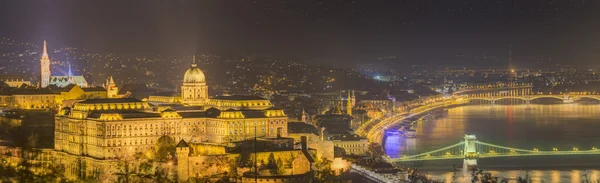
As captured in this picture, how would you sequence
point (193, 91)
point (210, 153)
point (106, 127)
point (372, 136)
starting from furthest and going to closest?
1. point (372, 136)
2. point (193, 91)
3. point (106, 127)
4. point (210, 153)

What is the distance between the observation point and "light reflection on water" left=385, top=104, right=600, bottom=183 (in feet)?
95.4

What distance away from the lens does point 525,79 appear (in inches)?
3844

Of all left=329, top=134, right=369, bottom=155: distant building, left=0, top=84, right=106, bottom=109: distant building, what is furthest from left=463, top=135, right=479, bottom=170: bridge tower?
left=0, top=84, right=106, bottom=109: distant building

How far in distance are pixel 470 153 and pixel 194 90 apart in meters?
8.25

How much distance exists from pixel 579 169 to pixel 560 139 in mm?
10792

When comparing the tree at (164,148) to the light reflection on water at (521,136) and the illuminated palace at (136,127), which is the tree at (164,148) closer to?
the illuminated palace at (136,127)

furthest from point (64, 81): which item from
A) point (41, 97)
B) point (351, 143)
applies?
point (351, 143)

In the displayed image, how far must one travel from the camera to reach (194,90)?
94.1ft

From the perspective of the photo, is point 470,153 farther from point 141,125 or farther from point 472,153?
point 141,125

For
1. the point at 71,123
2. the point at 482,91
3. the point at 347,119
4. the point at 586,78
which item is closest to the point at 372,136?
the point at 347,119

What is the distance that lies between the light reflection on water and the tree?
598 cm

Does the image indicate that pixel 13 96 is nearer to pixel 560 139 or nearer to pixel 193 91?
pixel 193 91

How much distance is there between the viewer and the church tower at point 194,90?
2850 cm

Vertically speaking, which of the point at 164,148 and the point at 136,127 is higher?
the point at 136,127
